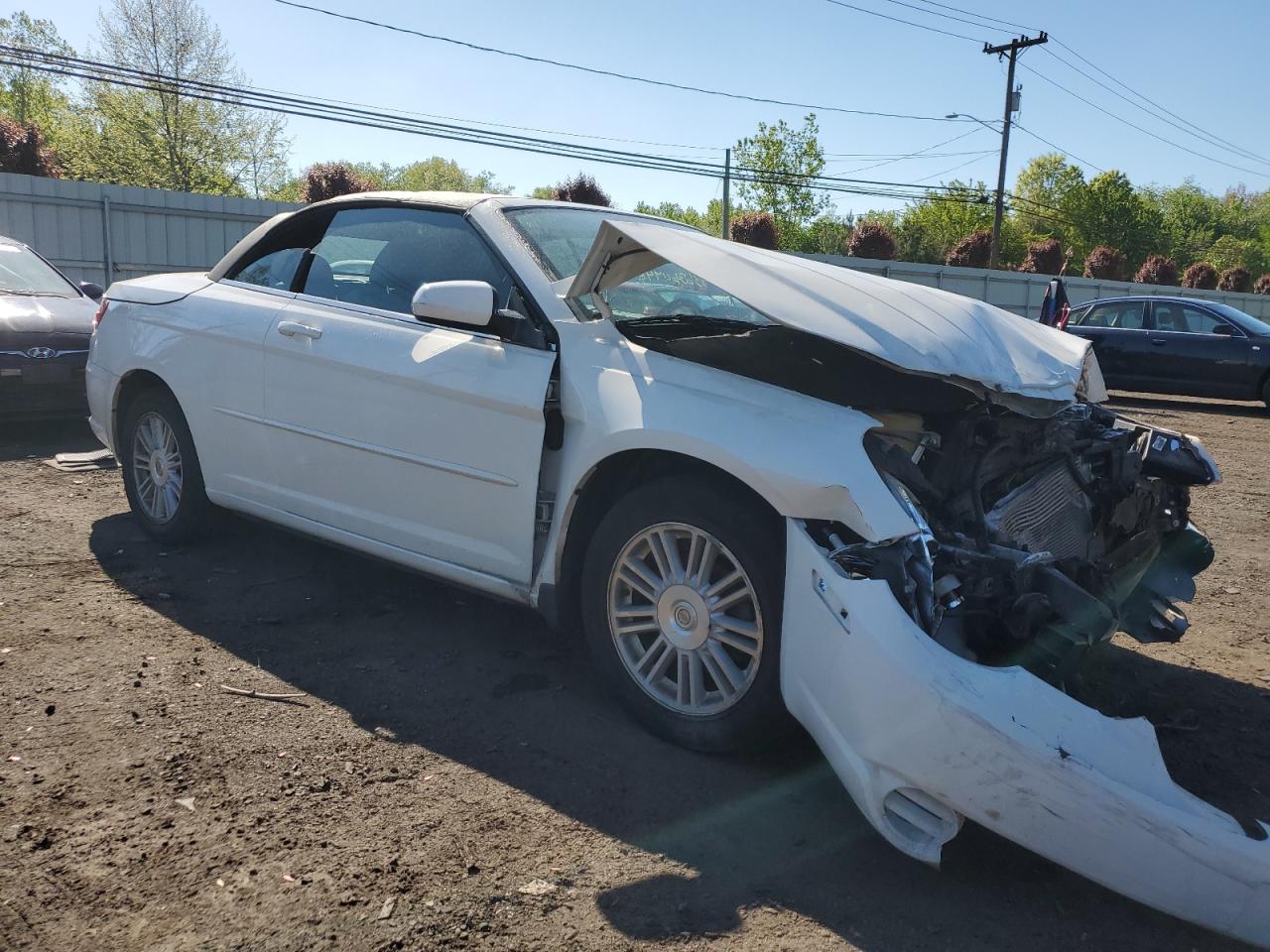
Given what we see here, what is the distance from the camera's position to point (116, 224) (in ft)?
54.4

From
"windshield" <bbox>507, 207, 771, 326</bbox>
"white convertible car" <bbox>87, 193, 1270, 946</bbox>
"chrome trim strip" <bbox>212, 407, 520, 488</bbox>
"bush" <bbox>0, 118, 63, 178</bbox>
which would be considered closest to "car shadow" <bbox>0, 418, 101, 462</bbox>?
"white convertible car" <bbox>87, 193, 1270, 946</bbox>

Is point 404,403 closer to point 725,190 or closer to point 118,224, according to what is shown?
point 118,224

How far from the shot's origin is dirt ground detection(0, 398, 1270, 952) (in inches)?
89.5

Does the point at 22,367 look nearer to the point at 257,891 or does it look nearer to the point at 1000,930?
the point at 257,891

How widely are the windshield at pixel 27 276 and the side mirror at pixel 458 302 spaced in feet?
20.9

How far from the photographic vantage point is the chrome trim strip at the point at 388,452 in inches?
135

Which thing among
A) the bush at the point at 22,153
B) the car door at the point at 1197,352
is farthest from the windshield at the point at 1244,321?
the bush at the point at 22,153

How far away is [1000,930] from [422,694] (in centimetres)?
198

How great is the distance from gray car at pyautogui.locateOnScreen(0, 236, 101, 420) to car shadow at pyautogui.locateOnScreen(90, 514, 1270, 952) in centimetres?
325

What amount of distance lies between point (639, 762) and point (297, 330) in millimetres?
2248

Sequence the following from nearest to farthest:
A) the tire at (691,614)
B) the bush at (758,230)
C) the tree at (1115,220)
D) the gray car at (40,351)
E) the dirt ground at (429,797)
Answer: the dirt ground at (429,797) → the tire at (691,614) → the gray car at (40,351) → the bush at (758,230) → the tree at (1115,220)

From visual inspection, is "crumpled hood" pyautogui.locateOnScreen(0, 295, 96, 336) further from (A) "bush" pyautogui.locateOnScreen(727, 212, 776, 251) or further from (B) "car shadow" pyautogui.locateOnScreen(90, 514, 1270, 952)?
(A) "bush" pyautogui.locateOnScreen(727, 212, 776, 251)

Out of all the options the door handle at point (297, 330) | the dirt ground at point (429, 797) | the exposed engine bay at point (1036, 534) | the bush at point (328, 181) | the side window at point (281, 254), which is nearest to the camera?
the dirt ground at point (429, 797)

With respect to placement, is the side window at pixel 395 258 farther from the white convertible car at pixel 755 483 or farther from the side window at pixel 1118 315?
the side window at pixel 1118 315
